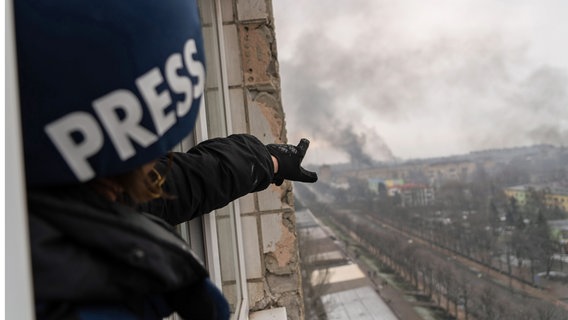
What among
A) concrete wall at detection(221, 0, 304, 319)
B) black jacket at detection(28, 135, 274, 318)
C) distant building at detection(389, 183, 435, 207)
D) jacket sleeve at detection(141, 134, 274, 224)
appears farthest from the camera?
distant building at detection(389, 183, 435, 207)

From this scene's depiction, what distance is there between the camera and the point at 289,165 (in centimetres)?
104

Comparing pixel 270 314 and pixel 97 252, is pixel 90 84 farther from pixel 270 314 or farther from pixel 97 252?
pixel 270 314

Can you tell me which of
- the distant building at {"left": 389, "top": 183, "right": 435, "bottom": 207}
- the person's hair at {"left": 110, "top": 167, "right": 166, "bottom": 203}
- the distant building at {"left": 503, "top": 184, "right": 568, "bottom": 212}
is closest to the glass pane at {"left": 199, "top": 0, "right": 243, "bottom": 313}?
the person's hair at {"left": 110, "top": 167, "right": 166, "bottom": 203}

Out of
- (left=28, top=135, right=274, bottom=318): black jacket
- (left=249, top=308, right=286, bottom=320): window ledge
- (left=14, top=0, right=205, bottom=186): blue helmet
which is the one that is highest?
(left=14, top=0, right=205, bottom=186): blue helmet

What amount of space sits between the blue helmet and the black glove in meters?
0.60

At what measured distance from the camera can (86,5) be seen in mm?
388

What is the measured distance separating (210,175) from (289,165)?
0.24 meters

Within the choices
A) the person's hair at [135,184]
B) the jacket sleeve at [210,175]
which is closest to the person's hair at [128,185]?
the person's hair at [135,184]

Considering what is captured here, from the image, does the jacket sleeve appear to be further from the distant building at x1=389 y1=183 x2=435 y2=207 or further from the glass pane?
the distant building at x1=389 y1=183 x2=435 y2=207

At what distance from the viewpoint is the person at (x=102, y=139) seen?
377 millimetres

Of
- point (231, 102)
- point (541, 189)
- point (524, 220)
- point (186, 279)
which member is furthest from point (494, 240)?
point (186, 279)

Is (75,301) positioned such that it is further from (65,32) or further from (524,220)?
(524,220)

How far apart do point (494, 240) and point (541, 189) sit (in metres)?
1.10

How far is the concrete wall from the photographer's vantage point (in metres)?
1.65
